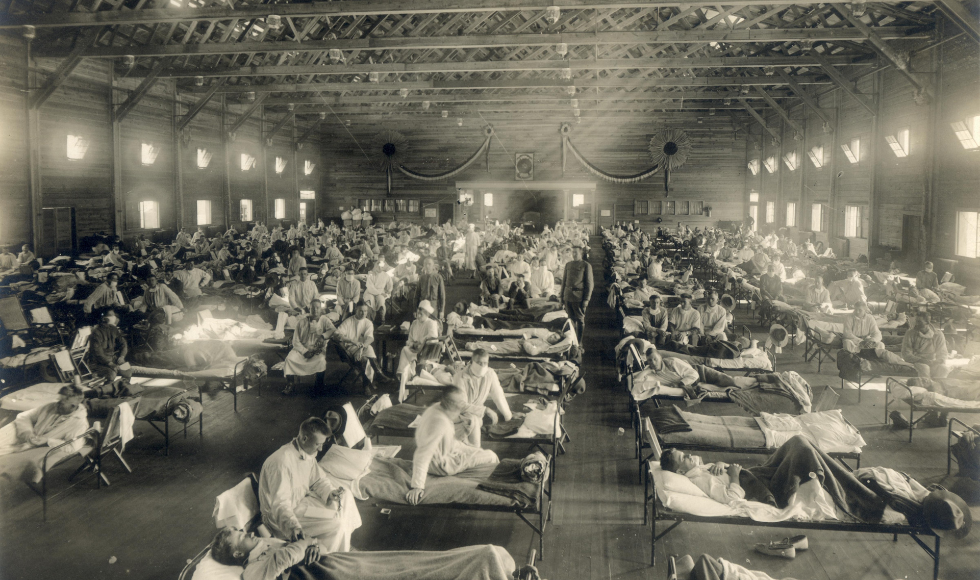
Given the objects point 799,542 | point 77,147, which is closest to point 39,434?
point 799,542

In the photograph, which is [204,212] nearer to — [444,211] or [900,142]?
[444,211]

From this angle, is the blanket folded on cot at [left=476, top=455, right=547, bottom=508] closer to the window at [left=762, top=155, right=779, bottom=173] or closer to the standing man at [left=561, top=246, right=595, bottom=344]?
the standing man at [left=561, top=246, right=595, bottom=344]

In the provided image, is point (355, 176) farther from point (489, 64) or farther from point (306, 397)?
point (306, 397)

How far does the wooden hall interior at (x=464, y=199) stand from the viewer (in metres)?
4.91

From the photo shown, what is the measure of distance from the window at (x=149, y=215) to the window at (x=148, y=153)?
1252mm

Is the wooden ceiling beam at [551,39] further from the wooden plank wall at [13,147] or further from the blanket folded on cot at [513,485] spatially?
the blanket folded on cot at [513,485]

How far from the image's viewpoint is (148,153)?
Answer: 19.5 meters

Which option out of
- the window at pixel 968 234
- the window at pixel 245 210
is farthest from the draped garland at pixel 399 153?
the window at pixel 968 234

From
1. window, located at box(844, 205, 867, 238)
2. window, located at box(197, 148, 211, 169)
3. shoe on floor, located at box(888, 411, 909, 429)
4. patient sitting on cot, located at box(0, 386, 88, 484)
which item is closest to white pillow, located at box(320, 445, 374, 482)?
patient sitting on cot, located at box(0, 386, 88, 484)

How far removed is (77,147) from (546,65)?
12471 mm

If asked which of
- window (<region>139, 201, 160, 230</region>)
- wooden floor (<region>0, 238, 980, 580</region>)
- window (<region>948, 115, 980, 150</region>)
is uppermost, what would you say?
window (<region>948, 115, 980, 150</region>)

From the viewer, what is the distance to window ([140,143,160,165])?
19.2 meters

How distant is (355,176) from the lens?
31.5m

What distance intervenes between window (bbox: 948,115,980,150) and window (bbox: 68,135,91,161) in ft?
67.4
